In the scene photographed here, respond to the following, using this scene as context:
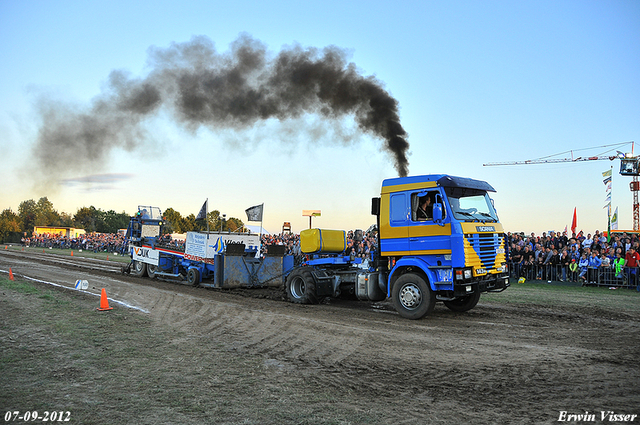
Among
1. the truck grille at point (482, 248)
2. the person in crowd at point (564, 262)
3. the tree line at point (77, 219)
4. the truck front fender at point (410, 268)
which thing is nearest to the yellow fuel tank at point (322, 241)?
the truck front fender at point (410, 268)

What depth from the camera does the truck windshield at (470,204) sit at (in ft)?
32.8

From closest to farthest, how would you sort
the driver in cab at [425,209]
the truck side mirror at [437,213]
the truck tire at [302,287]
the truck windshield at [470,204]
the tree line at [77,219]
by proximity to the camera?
the truck side mirror at [437,213]
the truck windshield at [470,204]
the driver in cab at [425,209]
the truck tire at [302,287]
the tree line at [77,219]

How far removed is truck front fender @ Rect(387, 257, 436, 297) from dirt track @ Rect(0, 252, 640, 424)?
0.87 meters

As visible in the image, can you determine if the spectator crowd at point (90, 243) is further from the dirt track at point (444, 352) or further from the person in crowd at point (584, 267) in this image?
the person in crowd at point (584, 267)

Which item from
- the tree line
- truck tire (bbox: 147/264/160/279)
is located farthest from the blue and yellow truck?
the tree line

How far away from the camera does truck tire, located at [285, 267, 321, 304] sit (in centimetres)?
1240

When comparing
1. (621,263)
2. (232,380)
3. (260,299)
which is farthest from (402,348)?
(621,263)

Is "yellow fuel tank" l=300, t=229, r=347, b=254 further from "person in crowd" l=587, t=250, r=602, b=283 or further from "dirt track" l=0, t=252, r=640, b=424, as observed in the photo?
"person in crowd" l=587, t=250, r=602, b=283

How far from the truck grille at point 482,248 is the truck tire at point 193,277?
414 inches

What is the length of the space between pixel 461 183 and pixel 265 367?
624cm

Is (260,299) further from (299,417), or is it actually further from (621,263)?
(621,263)

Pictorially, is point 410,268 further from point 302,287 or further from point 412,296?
point 302,287

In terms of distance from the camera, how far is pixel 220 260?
15.5 metres

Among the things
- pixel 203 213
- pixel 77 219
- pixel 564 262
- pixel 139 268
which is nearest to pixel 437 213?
pixel 564 262
